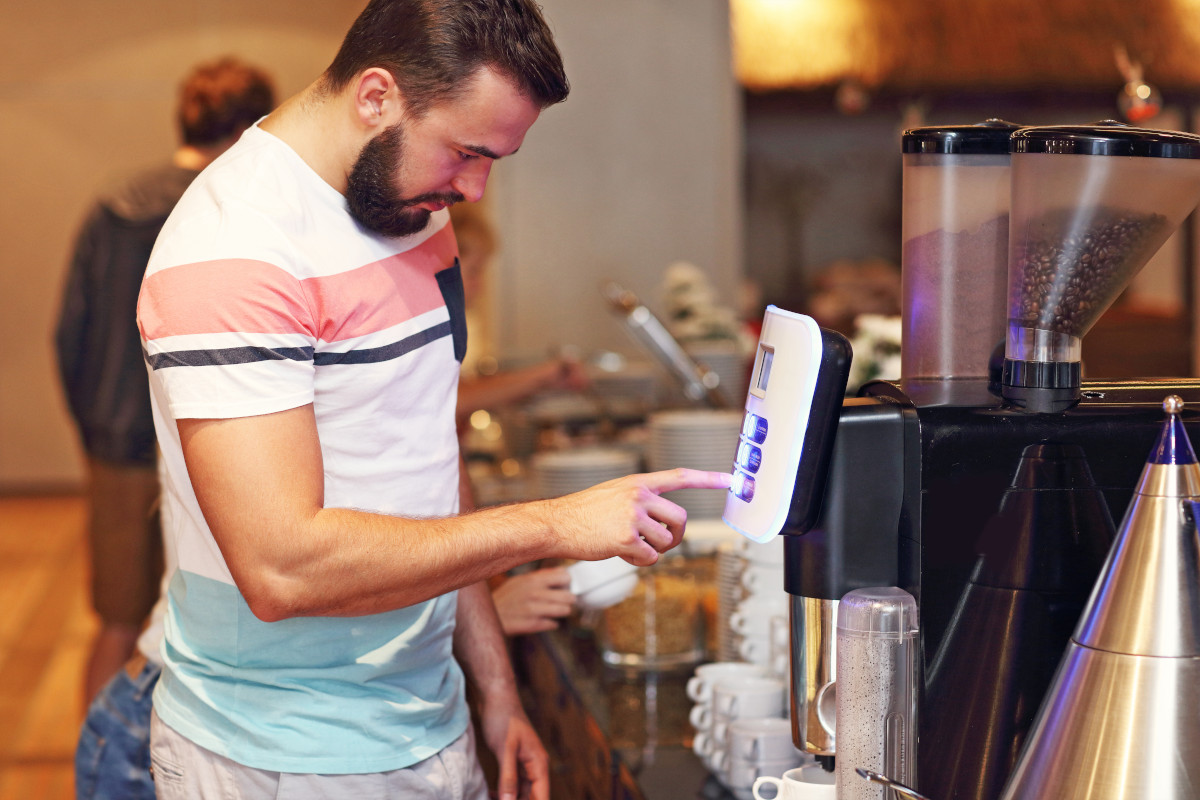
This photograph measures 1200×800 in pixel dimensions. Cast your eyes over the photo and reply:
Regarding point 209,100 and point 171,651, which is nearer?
point 171,651

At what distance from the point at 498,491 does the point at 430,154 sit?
1572 millimetres

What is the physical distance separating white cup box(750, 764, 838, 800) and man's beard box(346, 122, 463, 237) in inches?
25.0

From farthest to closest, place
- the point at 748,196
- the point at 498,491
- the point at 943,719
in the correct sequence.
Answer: the point at 748,196
the point at 498,491
the point at 943,719

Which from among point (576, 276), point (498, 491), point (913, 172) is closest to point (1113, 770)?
point (913, 172)

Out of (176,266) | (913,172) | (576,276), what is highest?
(576,276)

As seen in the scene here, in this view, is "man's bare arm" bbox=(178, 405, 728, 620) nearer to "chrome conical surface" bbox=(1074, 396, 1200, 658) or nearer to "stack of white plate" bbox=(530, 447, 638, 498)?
"chrome conical surface" bbox=(1074, 396, 1200, 658)

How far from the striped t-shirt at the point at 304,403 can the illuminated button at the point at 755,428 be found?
0.39 metres

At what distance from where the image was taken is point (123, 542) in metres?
2.91

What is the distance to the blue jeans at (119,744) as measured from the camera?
1.57 meters

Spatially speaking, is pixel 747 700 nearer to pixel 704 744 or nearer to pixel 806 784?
pixel 704 744

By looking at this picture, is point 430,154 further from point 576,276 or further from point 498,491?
point 576,276

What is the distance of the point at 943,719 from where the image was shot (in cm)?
97

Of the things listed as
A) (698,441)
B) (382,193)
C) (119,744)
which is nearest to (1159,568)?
(382,193)

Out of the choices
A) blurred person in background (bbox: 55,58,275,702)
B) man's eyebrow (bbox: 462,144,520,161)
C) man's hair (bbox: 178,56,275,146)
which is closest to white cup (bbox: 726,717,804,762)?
man's eyebrow (bbox: 462,144,520,161)
